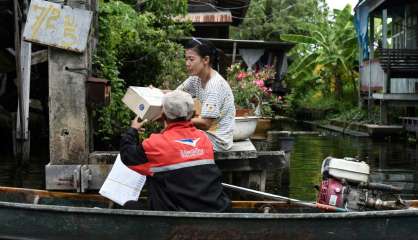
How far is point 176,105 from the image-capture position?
4918 mm

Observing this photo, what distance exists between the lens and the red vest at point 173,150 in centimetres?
498

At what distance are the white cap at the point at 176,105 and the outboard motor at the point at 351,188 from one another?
4.97 feet

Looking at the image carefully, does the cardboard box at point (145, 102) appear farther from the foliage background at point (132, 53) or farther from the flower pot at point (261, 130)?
the flower pot at point (261, 130)

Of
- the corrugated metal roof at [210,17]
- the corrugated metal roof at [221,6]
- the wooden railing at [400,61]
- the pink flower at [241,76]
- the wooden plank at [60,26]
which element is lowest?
the pink flower at [241,76]

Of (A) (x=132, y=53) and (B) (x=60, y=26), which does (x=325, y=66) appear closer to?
(A) (x=132, y=53)

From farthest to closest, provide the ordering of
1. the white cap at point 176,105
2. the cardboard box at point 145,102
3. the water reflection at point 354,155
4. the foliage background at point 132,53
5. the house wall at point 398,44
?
the house wall at point 398,44 < the water reflection at point 354,155 < the foliage background at point 132,53 < the cardboard box at point 145,102 < the white cap at point 176,105

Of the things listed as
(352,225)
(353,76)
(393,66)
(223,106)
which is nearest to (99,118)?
(223,106)

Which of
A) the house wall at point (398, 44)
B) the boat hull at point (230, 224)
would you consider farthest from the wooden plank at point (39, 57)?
the house wall at point (398, 44)

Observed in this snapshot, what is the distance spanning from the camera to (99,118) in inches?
382

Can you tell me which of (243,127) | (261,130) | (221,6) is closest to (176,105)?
(243,127)

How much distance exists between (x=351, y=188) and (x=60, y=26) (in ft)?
11.2

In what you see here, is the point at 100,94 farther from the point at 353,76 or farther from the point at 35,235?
the point at 353,76

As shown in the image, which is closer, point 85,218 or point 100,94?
point 85,218

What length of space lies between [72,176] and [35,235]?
1.29 meters
